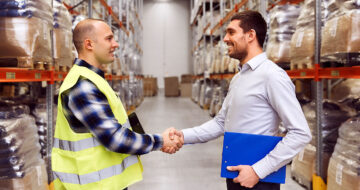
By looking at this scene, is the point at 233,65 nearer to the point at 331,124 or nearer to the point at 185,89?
the point at 331,124

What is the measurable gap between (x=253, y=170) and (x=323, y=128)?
7.78 ft

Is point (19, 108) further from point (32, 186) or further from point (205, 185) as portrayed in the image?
point (205, 185)

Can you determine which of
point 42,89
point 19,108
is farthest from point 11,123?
point 42,89

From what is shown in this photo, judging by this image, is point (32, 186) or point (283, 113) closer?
point (283, 113)

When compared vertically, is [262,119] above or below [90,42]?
below

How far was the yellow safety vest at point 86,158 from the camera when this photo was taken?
1.68 m

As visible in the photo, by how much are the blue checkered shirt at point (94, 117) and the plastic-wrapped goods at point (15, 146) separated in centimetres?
163

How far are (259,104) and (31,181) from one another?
7.93 feet

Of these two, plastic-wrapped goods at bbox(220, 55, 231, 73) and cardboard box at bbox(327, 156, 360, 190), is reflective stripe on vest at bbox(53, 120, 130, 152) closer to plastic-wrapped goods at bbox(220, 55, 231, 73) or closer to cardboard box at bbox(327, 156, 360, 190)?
cardboard box at bbox(327, 156, 360, 190)

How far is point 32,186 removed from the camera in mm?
3109

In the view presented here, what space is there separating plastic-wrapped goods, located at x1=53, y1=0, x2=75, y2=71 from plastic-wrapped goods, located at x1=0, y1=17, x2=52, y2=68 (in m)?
0.69

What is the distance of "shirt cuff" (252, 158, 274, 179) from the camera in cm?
163

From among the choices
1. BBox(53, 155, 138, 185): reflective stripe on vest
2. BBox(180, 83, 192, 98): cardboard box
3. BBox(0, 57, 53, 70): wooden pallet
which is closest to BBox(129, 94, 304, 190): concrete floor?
BBox(0, 57, 53, 70): wooden pallet

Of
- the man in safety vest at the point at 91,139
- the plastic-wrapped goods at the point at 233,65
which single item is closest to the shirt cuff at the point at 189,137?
the man in safety vest at the point at 91,139
